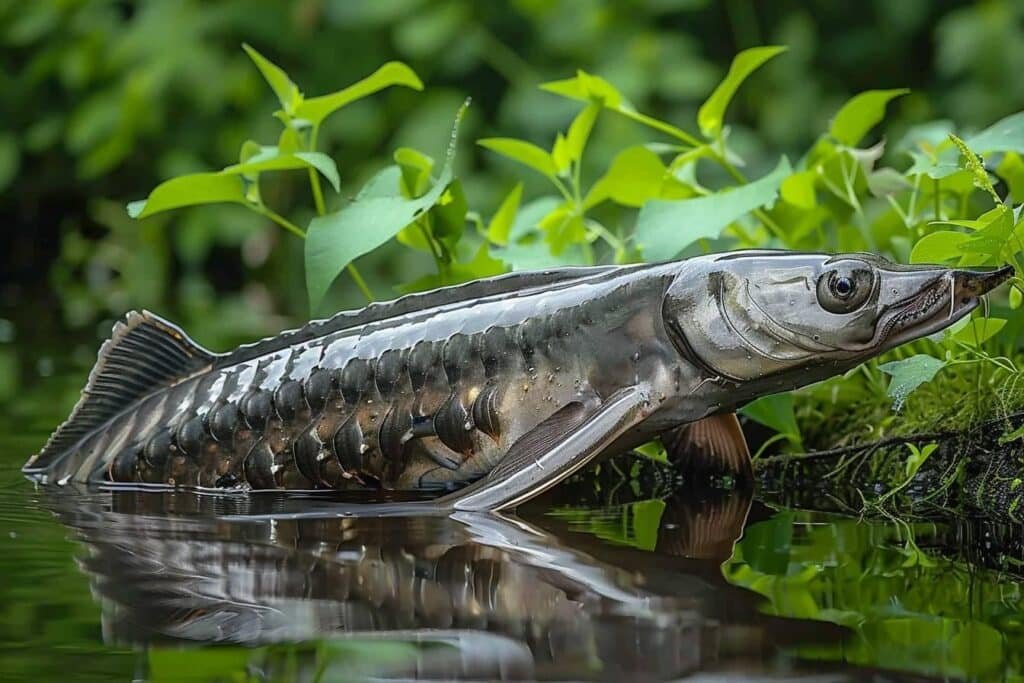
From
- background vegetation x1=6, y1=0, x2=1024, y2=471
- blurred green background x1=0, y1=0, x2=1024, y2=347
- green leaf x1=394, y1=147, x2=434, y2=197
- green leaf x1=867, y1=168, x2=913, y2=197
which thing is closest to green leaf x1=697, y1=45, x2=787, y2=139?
green leaf x1=867, y1=168, x2=913, y2=197

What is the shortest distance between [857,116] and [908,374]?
95cm

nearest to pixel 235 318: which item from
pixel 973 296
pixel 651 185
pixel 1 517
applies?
pixel 651 185

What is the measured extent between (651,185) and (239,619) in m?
1.63

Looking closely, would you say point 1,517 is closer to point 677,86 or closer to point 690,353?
point 690,353

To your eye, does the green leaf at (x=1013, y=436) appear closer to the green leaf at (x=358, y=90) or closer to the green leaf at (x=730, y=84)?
the green leaf at (x=730, y=84)

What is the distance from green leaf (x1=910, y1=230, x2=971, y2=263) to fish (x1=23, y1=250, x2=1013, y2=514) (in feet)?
0.21

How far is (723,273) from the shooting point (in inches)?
76.1

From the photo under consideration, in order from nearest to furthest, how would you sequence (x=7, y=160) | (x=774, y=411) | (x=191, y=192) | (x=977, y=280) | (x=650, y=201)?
(x=977, y=280) → (x=774, y=411) → (x=191, y=192) → (x=650, y=201) → (x=7, y=160)

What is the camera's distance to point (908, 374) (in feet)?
6.34

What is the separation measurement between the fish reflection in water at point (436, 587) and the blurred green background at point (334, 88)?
156 inches

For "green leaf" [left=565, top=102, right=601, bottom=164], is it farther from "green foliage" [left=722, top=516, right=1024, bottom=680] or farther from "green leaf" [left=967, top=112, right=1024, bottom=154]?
"green foliage" [left=722, top=516, right=1024, bottom=680]

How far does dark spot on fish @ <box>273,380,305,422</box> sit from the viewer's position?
2.16 m

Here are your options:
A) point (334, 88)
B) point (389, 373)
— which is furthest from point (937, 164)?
point (334, 88)

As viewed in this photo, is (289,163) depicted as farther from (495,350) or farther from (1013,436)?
(1013,436)
